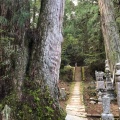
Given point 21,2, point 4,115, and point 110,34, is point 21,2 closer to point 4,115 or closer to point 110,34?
point 4,115

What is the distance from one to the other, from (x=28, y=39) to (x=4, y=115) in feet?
5.09

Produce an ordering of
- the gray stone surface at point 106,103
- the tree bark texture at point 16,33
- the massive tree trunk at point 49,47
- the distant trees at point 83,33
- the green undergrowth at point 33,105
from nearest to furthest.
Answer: the green undergrowth at point 33,105
the tree bark texture at point 16,33
the massive tree trunk at point 49,47
the gray stone surface at point 106,103
the distant trees at point 83,33

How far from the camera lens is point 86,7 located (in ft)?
37.2

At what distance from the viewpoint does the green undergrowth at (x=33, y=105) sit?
357cm

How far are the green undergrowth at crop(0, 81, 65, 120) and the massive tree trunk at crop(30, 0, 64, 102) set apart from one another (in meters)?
0.15

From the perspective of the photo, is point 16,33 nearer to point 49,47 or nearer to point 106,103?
point 49,47

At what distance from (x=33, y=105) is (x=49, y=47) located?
1.15m

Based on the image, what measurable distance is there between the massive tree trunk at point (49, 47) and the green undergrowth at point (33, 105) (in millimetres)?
149

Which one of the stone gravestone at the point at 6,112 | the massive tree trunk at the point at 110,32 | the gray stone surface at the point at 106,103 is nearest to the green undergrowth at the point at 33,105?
the stone gravestone at the point at 6,112

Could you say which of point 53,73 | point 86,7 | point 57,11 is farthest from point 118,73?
point 86,7

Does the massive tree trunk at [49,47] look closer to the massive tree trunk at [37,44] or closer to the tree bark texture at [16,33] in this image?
the massive tree trunk at [37,44]

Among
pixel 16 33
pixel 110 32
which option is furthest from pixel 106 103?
pixel 110 32

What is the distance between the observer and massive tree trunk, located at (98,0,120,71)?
272 inches

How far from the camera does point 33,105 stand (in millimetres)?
3711
